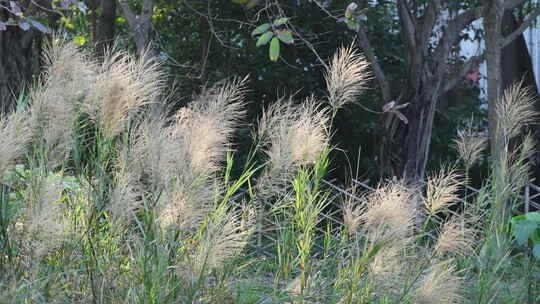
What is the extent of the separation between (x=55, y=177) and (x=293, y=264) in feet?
3.69

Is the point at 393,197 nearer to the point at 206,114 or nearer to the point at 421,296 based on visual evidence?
the point at 421,296

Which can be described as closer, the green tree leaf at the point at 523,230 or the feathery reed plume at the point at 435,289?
the feathery reed plume at the point at 435,289

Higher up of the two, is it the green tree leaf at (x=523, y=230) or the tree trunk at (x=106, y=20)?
the tree trunk at (x=106, y=20)

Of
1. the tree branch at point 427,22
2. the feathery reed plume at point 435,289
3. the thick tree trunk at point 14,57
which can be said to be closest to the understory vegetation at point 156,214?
the feathery reed plume at point 435,289

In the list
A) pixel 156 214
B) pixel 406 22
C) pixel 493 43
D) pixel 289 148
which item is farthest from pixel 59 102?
pixel 406 22

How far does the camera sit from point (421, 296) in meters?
3.16

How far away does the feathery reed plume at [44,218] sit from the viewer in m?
2.78

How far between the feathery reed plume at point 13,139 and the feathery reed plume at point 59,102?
0.06 meters

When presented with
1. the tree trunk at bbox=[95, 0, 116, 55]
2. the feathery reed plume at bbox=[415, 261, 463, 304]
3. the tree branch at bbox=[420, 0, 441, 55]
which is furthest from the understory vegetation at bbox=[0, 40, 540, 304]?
the tree trunk at bbox=[95, 0, 116, 55]

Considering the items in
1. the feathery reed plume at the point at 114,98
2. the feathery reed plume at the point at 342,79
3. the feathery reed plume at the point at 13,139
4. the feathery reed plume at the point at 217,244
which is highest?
the feathery reed plume at the point at 342,79

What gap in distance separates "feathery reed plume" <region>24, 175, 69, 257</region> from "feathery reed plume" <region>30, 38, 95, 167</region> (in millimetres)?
151

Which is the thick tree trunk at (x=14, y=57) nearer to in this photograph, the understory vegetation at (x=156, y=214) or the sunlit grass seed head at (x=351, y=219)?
the understory vegetation at (x=156, y=214)

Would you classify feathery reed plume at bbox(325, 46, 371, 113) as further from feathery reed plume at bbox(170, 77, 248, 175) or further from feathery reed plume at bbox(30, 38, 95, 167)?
feathery reed plume at bbox(30, 38, 95, 167)

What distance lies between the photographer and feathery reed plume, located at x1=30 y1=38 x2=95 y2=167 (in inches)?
118
